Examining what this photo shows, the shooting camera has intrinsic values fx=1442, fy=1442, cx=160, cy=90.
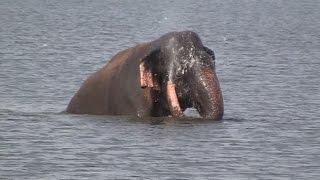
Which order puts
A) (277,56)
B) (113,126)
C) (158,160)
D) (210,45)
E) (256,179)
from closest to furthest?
(256,179), (158,160), (113,126), (277,56), (210,45)

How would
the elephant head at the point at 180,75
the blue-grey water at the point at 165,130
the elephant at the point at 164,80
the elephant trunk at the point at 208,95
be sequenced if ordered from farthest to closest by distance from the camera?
the elephant at the point at 164,80
the elephant head at the point at 180,75
the elephant trunk at the point at 208,95
the blue-grey water at the point at 165,130

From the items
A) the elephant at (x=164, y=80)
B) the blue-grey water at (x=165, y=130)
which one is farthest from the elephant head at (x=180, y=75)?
the blue-grey water at (x=165, y=130)

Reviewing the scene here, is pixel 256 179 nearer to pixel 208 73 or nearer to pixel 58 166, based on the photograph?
pixel 58 166

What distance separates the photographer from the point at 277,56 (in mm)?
45469

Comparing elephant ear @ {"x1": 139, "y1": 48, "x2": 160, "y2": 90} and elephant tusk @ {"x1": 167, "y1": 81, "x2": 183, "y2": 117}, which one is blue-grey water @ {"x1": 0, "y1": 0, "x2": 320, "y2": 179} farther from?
elephant ear @ {"x1": 139, "y1": 48, "x2": 160, "y2": 90}

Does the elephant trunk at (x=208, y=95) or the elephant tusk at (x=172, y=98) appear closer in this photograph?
the elephant trunk at (x=208, y=95)

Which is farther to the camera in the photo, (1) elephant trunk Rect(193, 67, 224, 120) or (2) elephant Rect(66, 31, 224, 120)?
(2) elephant Rect(66, 31, 224, 120)

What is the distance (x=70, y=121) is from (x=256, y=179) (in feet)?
21.0

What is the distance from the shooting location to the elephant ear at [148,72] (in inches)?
969

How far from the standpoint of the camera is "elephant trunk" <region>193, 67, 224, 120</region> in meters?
24.1

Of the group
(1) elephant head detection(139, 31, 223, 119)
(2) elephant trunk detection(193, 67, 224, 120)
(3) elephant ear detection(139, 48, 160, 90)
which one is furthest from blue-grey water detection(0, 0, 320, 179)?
(3) elephant ear detection(139, 48, 160, 90)

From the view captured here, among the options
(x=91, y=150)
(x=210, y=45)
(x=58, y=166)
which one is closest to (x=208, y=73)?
(x=91, y=150)

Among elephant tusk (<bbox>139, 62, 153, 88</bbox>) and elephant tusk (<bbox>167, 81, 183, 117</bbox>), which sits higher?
elephant tusk (<bbox>139, 62, 153, 88</bbox>)

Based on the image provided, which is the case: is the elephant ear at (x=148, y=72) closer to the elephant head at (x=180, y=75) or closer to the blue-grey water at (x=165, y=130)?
the elephant head at (x=180, y=75)
